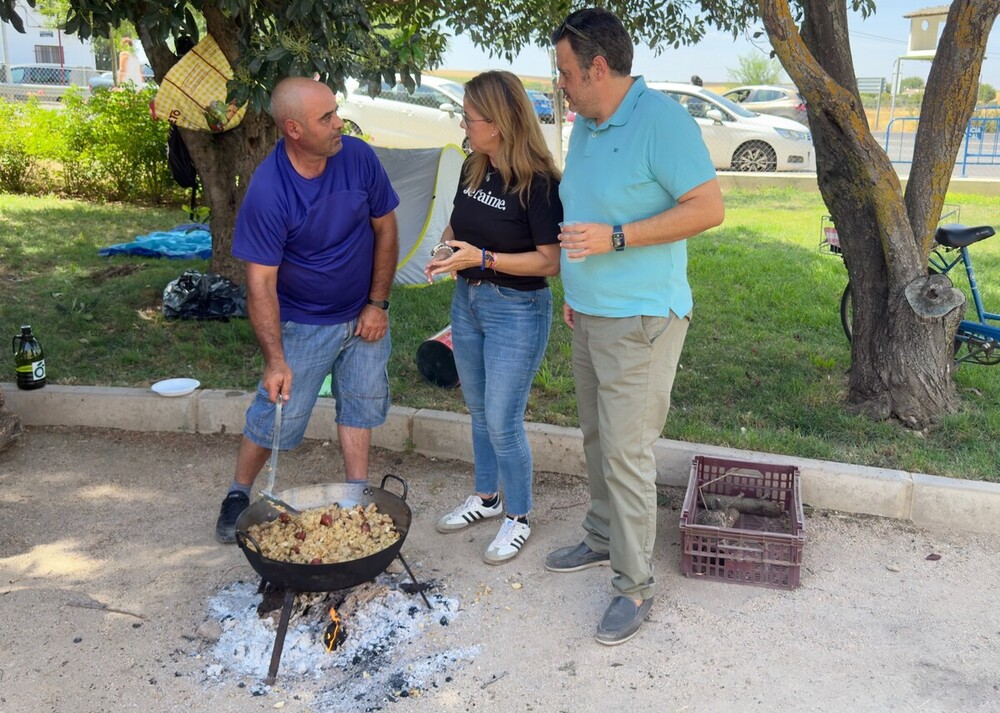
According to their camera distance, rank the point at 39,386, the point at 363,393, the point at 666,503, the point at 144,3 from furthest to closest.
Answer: the point at 39,386
the point at 144,3
the point at 666,503
the point at 363,393

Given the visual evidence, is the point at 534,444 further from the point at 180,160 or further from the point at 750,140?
the point at 750,140

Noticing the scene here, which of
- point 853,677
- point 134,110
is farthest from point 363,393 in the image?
point 134,110

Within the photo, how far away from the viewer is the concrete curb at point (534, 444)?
4.24 meters

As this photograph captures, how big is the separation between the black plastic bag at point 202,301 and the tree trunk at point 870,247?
425cm

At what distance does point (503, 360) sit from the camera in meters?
3.77

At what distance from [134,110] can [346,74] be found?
8.69 m

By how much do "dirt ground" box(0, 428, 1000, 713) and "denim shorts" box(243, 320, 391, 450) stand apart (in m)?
0.57

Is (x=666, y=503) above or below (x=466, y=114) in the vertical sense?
below

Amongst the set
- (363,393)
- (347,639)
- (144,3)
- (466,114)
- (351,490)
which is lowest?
(347,639)

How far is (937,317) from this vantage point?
4.88 meters

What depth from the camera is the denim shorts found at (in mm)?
3961

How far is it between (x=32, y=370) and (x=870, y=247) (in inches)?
187

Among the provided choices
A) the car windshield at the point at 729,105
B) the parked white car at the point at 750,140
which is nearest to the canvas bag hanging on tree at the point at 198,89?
the parked white car at the point at 750,140

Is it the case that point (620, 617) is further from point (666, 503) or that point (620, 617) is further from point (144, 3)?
point (144, 3)
